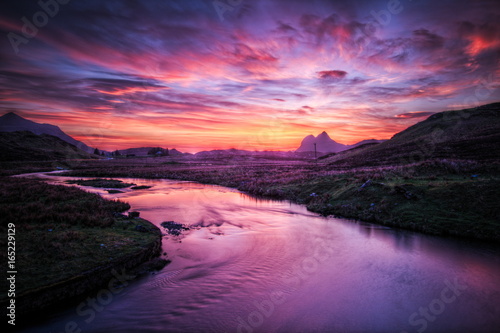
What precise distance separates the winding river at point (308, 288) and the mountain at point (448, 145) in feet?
140

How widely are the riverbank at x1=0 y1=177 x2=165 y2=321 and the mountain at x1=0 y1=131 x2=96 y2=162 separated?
135685 millimetres

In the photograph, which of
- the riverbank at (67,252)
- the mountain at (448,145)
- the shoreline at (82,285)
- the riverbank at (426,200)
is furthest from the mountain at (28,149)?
the mountain at (448,145)

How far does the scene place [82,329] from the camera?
25.9ft

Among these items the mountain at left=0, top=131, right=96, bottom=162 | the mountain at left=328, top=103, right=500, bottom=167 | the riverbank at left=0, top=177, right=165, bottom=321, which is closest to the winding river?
the riverbank at left=0, top=177, right=165, bottom=321

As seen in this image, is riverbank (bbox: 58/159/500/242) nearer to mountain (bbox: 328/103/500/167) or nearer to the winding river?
the winding river

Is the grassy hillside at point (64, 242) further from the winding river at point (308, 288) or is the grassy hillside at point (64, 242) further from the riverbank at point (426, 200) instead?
the riverbank at point (426, 200)

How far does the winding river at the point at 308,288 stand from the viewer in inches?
335

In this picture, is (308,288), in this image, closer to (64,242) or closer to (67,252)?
(67,252)

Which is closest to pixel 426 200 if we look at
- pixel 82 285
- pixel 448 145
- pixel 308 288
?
pixel 308 288

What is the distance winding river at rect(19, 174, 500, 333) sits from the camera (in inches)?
335

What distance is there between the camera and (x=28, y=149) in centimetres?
14525

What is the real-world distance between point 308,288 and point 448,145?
78.1m

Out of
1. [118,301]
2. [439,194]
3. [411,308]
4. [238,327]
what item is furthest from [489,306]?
[118,301]

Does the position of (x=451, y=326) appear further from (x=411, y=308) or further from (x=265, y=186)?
(x=265, y=186)
